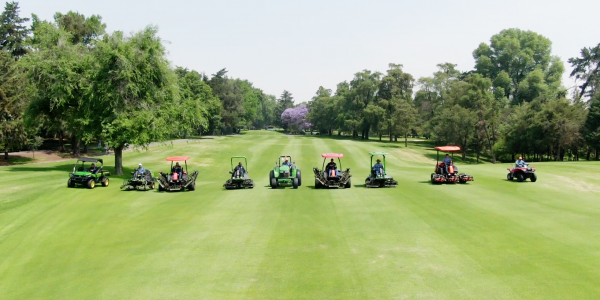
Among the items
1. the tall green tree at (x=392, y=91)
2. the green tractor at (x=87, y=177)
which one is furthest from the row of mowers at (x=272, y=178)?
the tall green tree at (x=392, y=91)

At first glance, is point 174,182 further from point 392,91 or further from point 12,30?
point 392,91

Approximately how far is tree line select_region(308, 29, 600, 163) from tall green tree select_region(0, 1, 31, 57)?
6324 cm

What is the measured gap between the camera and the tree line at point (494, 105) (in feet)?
205

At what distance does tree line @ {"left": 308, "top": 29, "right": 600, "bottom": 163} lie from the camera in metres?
62.5

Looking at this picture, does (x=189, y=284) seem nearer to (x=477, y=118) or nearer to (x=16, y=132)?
(x=16, y=132)

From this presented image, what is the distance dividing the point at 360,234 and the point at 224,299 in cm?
664

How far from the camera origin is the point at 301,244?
14.0m

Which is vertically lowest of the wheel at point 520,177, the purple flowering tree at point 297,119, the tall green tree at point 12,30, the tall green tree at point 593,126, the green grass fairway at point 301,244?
the green grass fairway at point 301,244

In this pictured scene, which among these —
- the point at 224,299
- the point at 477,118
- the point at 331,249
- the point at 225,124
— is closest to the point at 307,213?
the point at 331,249

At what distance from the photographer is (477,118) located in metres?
68.6

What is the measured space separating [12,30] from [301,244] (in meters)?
72.7

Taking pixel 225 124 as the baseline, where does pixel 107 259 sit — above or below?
below

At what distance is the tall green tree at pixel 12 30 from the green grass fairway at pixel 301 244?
51.6 metres

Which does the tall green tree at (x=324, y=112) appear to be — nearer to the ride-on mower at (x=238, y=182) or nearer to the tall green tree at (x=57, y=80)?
the tall green tree at (x=57, y=80)
